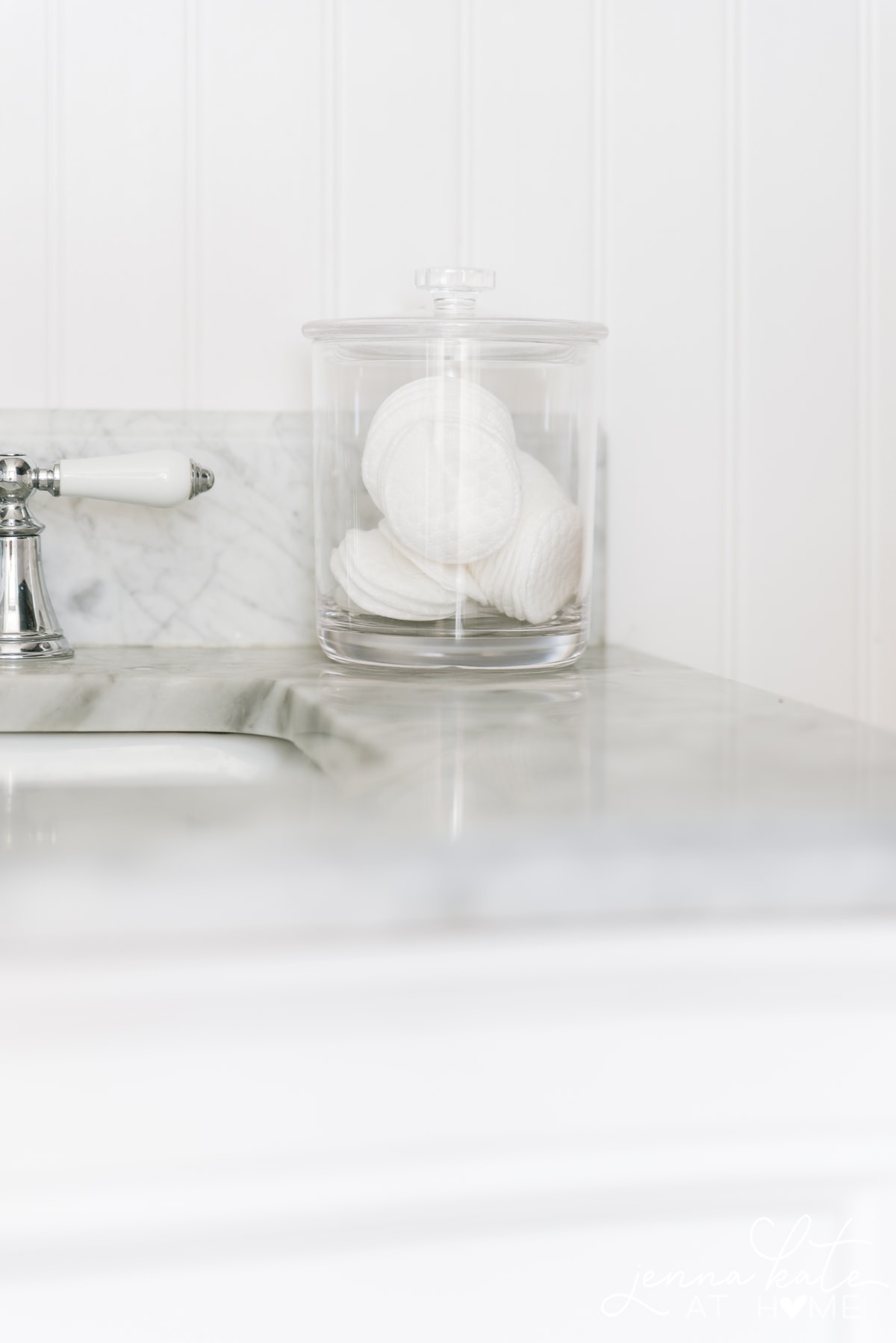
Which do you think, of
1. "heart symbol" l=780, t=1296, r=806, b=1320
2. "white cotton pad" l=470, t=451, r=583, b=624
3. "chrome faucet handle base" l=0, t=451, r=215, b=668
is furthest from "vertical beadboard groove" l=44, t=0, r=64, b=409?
"heart symbol" l=780, t=1296, r=806, b=1320

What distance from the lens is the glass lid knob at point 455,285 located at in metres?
0.80

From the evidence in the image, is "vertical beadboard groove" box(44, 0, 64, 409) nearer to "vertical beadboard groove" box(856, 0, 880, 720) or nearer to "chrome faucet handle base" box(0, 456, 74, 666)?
"chrome faucet handle base" box(0, 456, 74, 666)

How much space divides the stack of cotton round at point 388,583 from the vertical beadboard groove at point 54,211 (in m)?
0.31

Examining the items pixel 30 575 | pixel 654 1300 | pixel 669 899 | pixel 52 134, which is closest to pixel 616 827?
pixel 669 899

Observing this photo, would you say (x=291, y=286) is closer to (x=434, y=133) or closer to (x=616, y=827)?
(x=434, y=133)

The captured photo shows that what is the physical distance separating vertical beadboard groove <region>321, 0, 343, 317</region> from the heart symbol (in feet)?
2.48

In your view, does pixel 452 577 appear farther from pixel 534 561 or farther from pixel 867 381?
pixel 867 381

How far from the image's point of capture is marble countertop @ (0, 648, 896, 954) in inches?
12.9

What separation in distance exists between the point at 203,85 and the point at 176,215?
0.10m

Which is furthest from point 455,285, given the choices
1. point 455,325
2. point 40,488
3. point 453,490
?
point 40,488

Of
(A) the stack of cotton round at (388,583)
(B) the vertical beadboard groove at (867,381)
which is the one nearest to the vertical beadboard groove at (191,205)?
(A) the stack of cotton round at (388,583)

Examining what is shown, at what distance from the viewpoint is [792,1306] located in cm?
35

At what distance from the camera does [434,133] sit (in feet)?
3.00

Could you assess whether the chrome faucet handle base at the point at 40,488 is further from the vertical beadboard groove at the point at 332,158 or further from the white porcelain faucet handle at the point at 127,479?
the vertical beadboard groove at the point at 332,158
